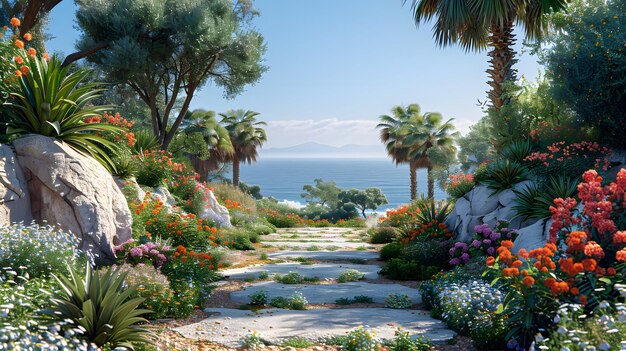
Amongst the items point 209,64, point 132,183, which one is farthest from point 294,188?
point 132,183

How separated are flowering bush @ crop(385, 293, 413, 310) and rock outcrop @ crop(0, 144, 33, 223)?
5.99 metres

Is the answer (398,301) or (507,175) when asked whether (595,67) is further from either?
(398,301)

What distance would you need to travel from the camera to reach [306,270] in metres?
11.1

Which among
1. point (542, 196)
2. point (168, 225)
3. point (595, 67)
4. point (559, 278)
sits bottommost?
point (559, 278)

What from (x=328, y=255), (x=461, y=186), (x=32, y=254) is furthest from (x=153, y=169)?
(x=461, y=186)

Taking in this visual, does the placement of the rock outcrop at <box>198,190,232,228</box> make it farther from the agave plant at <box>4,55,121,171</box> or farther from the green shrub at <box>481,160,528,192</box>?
the green shrub at <box>481,160,528,192</box>

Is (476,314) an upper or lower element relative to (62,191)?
lower

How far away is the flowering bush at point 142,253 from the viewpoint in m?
8.45

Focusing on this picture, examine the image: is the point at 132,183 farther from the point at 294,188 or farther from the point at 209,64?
the point at 294,188

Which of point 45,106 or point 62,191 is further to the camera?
point 45,106

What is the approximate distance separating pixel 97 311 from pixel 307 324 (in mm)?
2852

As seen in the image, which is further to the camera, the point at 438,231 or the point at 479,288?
the point at 438,231

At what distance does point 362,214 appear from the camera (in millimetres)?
48188

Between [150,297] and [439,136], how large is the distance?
84.9 ft
